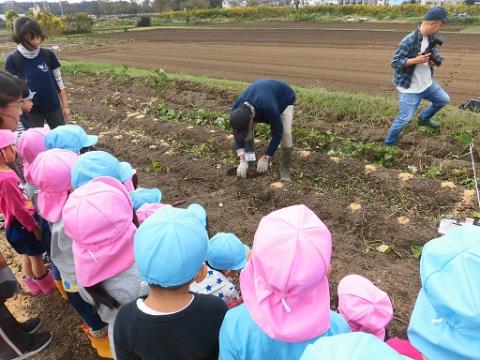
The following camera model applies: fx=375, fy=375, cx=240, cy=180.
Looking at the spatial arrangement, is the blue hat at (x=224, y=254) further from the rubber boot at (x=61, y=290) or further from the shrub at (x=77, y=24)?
the shrub at (x=77, y=24)

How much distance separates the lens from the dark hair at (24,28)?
3492 millimetres

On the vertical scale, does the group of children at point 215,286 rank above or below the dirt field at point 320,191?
above

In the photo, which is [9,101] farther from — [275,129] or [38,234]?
[275,129]

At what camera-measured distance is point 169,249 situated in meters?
1.35

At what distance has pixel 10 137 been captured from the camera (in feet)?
8.09

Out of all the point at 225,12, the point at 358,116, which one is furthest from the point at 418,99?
the point at 225,12

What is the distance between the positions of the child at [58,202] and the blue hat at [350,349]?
1765mm

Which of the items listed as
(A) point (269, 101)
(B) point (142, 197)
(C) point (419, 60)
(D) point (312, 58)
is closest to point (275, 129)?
(A) point (269, 101)

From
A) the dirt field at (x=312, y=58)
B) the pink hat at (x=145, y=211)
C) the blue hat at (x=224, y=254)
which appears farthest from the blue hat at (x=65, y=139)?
the dirt field at (x=312, y=58)

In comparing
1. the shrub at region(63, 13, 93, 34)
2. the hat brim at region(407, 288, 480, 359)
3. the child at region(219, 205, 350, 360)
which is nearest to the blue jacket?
the child at region(219, 205, 350, 360)

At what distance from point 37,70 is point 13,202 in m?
2.00

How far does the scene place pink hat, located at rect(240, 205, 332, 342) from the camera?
3.92ft

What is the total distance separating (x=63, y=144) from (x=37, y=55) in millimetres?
1657

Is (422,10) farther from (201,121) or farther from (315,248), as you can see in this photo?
(315,248)
